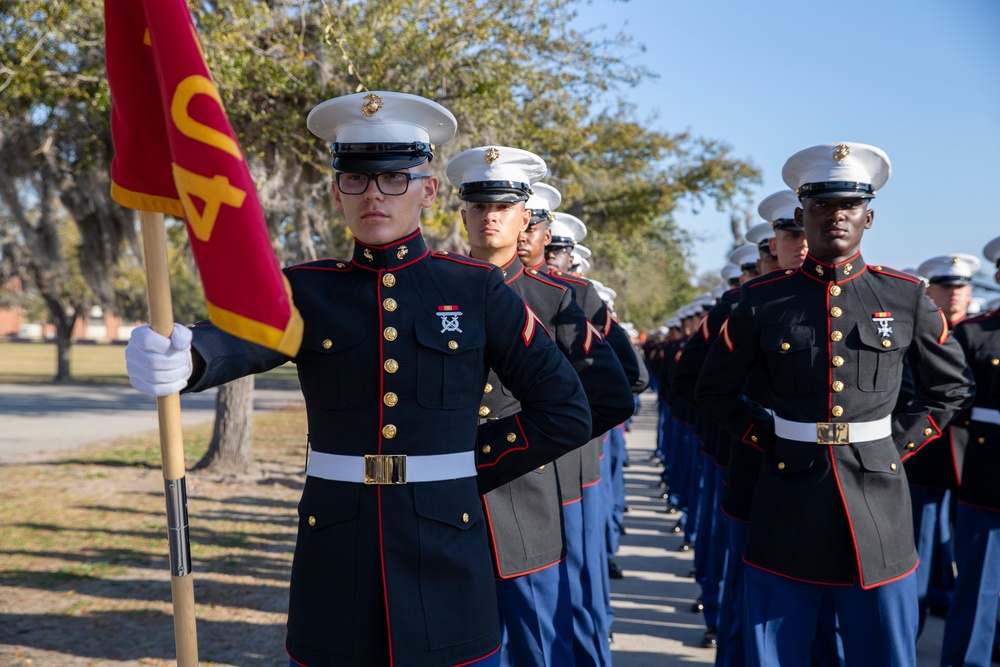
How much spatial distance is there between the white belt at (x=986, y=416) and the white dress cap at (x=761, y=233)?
4.72 feet

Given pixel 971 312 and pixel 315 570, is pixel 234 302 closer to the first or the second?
pixel 315 570

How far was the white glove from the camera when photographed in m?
1.95

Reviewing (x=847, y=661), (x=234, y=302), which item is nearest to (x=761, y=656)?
(x=847, y=661)

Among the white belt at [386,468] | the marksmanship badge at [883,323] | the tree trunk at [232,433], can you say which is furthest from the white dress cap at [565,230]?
the tree trunk at [232,433]

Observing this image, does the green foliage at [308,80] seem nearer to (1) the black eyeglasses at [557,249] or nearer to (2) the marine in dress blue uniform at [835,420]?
(1) the black eyeglasses at [557,249]

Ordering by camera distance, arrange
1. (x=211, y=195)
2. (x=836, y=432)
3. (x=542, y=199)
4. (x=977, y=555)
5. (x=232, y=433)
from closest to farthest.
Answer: (x=211, y=195) → (x=836, y=432) → (x=977, y=555) → (x=542, y=199) → (x=232, y=433)

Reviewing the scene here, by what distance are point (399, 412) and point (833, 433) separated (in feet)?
6.00

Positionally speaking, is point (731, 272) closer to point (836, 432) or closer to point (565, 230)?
point (565, 230)

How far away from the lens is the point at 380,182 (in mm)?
2395

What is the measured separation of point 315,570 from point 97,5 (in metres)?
6.30

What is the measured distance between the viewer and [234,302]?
1.85 meters

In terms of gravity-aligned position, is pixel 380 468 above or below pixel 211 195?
below

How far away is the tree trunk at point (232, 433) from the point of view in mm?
10258

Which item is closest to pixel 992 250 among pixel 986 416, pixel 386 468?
pixel 986 416
